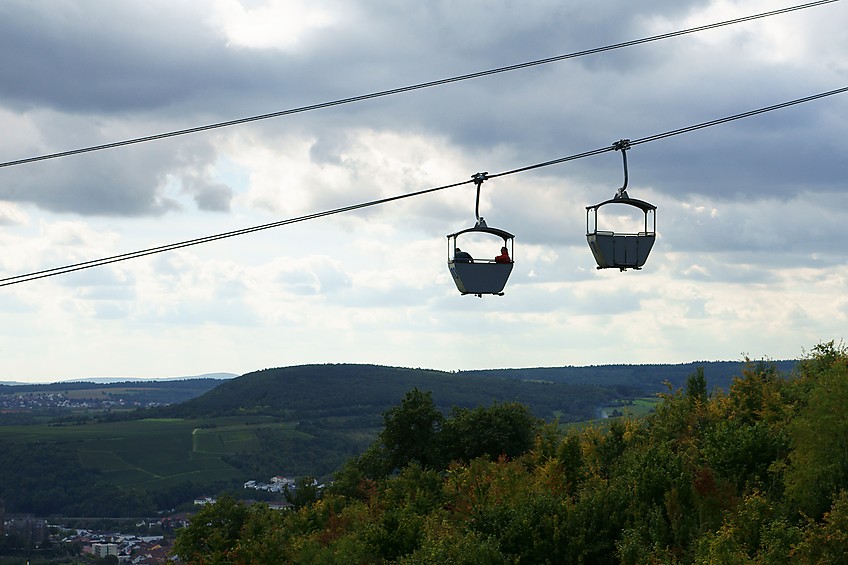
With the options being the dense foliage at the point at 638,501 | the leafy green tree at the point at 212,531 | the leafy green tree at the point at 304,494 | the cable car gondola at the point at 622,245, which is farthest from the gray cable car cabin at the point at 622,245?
the leafy green tree at the point at 304,494

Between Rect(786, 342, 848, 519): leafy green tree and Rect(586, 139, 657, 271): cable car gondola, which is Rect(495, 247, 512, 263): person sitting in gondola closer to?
Rect(586, 139, 657, 271): cable car gondola

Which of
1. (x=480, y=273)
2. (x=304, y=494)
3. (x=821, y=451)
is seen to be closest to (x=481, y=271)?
(x=480, y=273)

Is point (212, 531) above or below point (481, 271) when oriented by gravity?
below

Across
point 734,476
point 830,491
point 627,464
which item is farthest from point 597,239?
point 627,464

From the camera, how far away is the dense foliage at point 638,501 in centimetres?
5572

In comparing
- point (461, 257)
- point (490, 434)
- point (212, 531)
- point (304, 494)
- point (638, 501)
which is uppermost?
point (461, 257)

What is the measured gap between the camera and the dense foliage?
5572 cm

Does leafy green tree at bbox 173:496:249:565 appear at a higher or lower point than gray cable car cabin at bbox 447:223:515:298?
lower

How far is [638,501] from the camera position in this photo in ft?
207

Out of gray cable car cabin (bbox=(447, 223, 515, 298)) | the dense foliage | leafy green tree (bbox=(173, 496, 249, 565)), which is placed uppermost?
gray cable car cabin (bbox=(447, 223, 515, 298))

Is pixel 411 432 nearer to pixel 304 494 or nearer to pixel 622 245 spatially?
pixel 304 494

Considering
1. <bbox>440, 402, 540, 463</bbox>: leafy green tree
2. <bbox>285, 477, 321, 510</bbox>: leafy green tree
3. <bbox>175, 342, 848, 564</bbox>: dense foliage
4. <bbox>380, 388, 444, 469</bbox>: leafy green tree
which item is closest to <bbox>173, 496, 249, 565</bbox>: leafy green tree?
<bbox>175, 342, 848, 564</bbox>: dense foliage

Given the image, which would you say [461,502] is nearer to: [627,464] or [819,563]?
[627,464]

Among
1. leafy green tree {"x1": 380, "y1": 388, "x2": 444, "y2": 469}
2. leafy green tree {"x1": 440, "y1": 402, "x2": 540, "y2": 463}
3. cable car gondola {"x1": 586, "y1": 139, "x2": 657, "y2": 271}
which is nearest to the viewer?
cable car gondola {"x1": 586, "y1": 139, "x2": 657, "y2": 271}
